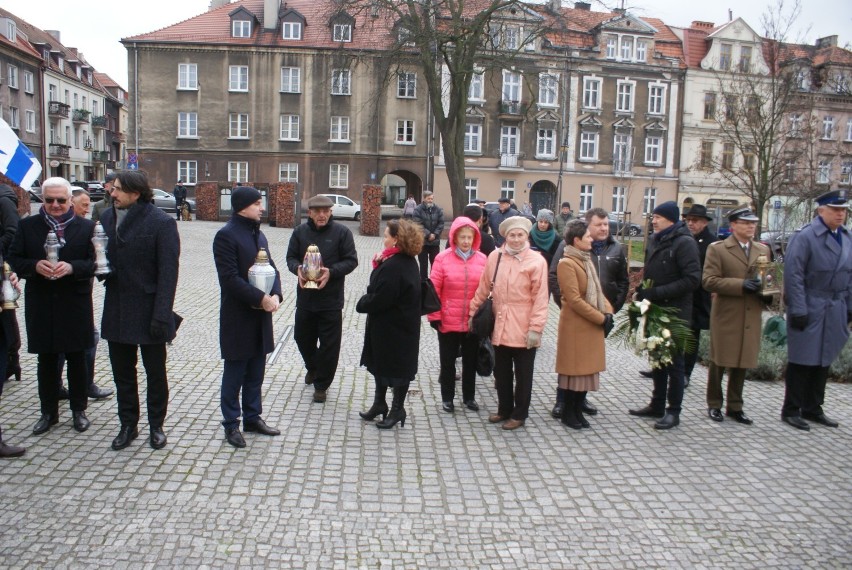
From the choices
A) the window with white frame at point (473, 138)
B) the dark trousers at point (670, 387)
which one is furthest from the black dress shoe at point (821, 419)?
the window with white frame at point (473, 138)

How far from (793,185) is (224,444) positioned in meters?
23.3

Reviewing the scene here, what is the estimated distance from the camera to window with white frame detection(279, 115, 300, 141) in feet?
162

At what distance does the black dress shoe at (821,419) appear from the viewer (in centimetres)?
700

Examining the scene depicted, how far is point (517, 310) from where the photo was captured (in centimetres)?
650

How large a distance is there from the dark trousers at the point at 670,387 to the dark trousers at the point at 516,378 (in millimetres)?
1247

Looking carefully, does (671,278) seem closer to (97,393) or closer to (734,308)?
(734,308)

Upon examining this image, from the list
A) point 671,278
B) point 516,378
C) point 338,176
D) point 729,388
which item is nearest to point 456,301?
point 516,378

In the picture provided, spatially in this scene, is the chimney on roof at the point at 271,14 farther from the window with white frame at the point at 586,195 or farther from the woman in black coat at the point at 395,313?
the woman in black coat at the point at 395,313

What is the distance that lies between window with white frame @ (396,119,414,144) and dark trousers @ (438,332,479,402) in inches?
1735

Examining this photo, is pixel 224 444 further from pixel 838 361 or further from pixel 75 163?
pixel 75 163

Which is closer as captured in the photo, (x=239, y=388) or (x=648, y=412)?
(x=239, y=388)

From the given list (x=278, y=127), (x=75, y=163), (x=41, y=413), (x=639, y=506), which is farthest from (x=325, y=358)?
(x=75, y=163)

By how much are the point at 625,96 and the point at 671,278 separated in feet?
162

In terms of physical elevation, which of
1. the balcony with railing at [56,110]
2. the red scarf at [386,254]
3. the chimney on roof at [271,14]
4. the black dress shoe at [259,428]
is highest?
the chimney on roof at [271,14]
